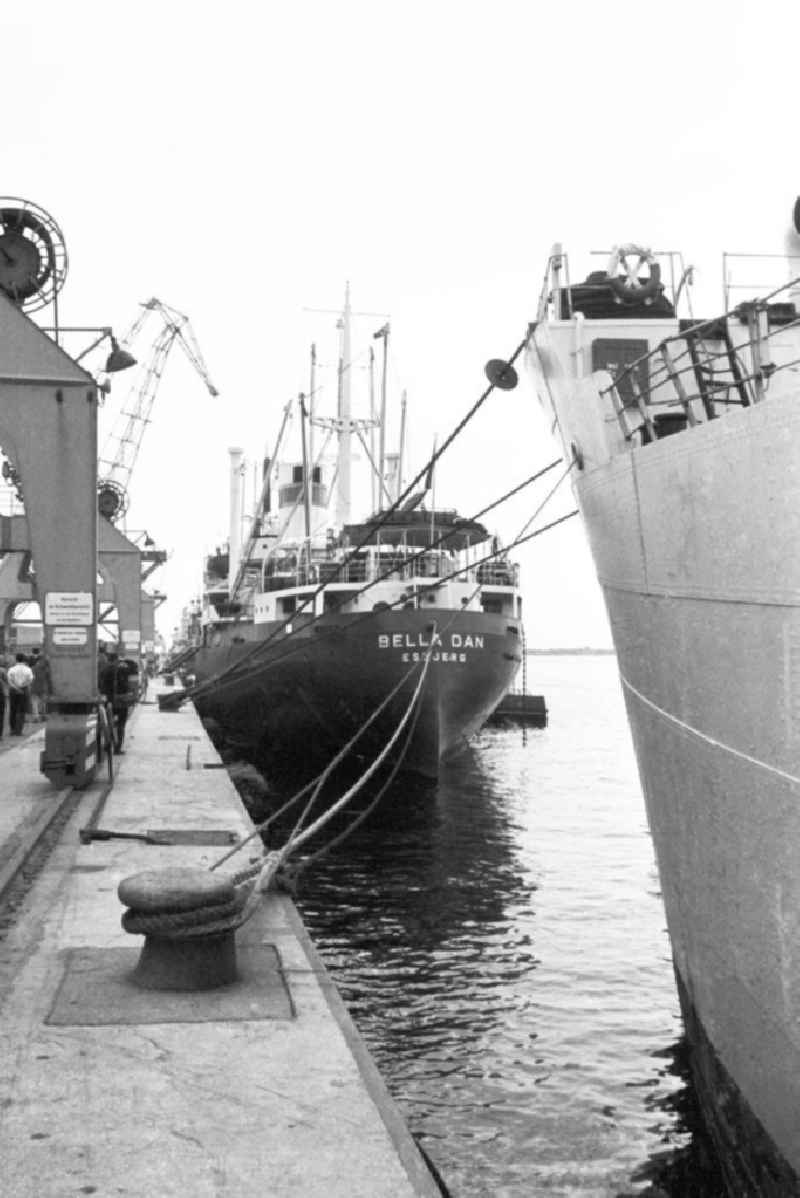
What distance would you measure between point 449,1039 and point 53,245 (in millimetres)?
11257

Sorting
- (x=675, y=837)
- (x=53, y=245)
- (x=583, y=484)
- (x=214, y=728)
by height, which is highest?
(x=53, y=245)

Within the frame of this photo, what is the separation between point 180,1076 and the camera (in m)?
4.88

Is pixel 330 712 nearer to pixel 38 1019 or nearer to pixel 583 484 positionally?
pixel 583 484

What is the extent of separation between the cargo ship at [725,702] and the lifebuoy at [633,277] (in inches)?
88.5

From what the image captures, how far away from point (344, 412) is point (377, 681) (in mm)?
13520

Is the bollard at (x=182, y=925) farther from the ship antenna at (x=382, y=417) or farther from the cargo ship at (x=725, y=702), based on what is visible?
the ship antenna at (x=382, y=417)

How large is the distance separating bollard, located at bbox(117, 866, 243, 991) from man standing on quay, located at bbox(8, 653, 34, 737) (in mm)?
16664

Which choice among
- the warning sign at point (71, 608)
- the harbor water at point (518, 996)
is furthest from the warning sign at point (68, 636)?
the harbor water at point (518, 996)

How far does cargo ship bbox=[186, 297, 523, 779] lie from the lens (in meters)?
24.5

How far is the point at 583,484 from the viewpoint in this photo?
29.0 feet

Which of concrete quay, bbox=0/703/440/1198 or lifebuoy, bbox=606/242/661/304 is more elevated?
lifebuoy, bbox=606/242/661/304

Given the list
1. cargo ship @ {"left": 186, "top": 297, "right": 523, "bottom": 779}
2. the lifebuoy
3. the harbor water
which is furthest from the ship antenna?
the lifebuoy

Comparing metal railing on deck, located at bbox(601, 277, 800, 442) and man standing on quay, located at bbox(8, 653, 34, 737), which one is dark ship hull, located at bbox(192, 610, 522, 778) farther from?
metal railing on deck, located at bbox(601, 277, 800, 442)

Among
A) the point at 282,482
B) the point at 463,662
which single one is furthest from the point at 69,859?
the point at 282,482
